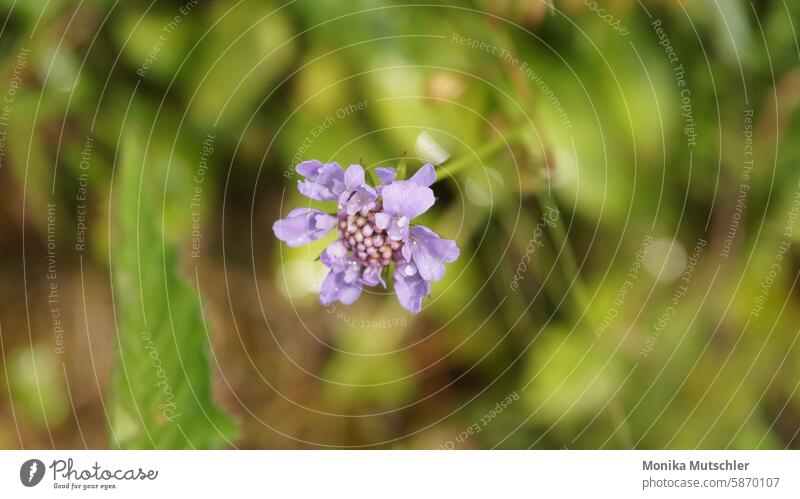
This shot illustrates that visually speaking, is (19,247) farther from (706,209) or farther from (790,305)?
(790,305)

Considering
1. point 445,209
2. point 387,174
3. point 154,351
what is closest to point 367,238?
point 387,174

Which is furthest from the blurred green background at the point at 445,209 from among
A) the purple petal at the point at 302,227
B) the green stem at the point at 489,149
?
the purple petal at the point at 302,227

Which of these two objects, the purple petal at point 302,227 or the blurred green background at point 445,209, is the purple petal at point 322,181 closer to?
the purple petal at point 302,227

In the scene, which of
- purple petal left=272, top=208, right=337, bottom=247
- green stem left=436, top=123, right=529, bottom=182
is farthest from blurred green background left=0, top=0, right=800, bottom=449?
purple petal left=272, top=208, right=337, bottom=247

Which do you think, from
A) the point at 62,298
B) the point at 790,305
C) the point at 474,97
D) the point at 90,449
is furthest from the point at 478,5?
the point at 90,449

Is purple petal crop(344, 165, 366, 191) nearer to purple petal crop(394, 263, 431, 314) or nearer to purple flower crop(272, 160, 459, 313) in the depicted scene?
purple flower crop(272, 160, 459, 313)

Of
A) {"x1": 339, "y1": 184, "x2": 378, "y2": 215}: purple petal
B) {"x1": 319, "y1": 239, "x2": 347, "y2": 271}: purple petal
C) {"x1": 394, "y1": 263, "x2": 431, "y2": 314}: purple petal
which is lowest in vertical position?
{"x1": 394, "y1": 263, "x2": 431, "y2": 314}: purple petal

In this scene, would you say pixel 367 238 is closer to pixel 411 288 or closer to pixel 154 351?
pixel 411 288
